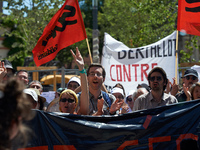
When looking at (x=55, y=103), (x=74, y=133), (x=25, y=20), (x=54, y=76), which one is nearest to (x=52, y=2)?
(x=25, y=20)

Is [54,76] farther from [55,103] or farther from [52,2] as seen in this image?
[52,2]

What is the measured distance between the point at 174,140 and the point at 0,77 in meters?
2.31

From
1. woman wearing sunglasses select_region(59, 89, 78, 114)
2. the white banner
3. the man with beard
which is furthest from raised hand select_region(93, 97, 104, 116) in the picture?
the white banner

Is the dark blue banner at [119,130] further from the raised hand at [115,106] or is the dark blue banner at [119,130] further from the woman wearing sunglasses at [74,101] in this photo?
the woman wearing sunglasses at [74,101]

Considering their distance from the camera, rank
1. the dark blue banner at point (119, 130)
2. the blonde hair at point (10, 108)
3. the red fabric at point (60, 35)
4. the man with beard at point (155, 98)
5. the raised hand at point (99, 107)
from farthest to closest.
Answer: the red fabric at point (60, 35) → the man with beard at point (155, 98) → the raised hand at point (99, 107) → the dark blue banner at point (119, 130) → the blonde hair at point (10, 108)

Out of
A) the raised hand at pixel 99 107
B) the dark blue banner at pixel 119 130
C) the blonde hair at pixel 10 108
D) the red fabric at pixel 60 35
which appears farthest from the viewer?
the red fabric at pixel 60 35

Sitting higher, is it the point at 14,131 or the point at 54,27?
the point at 54,27

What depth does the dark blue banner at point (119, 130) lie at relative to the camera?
3717mm

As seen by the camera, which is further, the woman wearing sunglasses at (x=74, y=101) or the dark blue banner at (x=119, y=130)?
the woman wearing sunglasses at (x=74, y=101)

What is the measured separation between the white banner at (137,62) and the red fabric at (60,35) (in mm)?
2338

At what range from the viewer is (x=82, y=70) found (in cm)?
411

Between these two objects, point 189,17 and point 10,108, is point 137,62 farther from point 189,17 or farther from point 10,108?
point 10,108

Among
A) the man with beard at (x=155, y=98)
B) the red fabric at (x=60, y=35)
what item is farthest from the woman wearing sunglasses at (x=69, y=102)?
the red fabric at (x=60, y=35)

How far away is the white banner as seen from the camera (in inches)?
300
